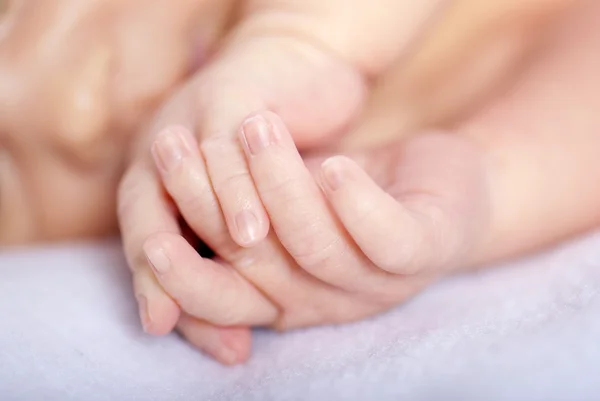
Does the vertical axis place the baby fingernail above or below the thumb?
below

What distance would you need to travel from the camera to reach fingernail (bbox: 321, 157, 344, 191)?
0.37 meters

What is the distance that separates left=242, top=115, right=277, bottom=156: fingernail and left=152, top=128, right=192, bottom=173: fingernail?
0.04 meters

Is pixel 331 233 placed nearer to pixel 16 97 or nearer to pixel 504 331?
pixel 504 331

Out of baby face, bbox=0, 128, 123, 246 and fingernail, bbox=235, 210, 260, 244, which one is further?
baby face, bbox=0, 128, 123, 246

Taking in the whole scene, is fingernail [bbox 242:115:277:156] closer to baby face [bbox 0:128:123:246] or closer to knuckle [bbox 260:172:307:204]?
knuckle [bbox 260:172:307:204]

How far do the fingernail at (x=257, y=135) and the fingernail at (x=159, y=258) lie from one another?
0.24 ft

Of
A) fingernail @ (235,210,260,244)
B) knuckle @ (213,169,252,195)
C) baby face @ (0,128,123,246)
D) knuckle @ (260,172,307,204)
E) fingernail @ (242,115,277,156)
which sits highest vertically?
baby face @ (0,128,123,246)

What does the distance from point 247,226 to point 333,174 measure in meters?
0.05

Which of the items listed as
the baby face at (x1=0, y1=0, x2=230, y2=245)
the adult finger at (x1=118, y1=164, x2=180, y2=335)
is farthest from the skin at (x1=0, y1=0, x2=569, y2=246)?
the adult finger at (x1=118, y1=164, x2=180, y2=335)

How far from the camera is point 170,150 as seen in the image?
42 centimetres

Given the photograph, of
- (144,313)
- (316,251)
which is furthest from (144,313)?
(316,251)

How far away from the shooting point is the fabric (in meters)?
0.33

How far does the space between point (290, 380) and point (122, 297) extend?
0.15 m

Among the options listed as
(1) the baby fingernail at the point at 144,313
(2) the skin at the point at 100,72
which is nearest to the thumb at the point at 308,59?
(2) the skin at the point at 100,72
